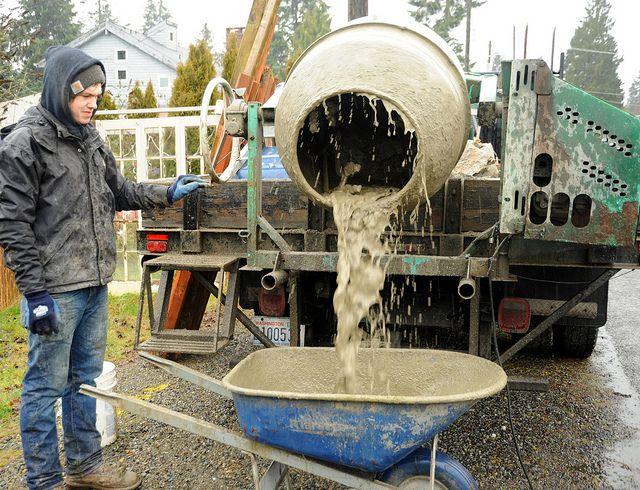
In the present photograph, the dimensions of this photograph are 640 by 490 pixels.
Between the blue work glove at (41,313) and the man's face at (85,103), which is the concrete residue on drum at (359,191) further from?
the blue work glove at (41,313)

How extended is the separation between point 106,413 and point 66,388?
564 millimetres

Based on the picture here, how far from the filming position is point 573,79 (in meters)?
48.9

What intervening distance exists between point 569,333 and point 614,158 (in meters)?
2.83

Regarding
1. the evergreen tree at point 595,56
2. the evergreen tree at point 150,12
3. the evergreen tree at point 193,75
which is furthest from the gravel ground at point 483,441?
the evergreen tree at point 150,12

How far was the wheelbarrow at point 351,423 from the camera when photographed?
7.69ft

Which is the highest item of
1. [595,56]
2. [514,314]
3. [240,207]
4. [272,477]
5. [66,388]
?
[595,56]

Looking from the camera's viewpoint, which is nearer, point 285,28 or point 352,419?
point 352,419

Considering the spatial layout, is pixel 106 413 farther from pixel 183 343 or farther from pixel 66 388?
pixel 183 343

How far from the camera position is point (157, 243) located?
4.02 metres

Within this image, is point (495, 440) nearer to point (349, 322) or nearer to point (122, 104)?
point (349, 322)

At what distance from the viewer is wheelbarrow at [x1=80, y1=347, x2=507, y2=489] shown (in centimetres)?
234

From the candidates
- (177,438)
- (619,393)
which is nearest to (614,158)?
(619,393)

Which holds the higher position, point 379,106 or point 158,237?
point 379,106

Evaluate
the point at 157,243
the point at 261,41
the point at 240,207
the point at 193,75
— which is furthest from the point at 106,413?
the point at 193,75
